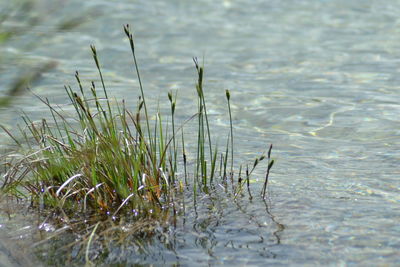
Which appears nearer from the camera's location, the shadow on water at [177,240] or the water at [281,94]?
the shadow on water at [177,240]

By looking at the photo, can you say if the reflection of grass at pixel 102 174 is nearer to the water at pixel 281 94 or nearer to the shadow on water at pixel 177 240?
the shadow on water at pixel 177 240

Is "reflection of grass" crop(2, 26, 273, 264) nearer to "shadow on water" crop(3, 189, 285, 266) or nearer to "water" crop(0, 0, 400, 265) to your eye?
"shadow on water" crop(3, 189, 285, 266)

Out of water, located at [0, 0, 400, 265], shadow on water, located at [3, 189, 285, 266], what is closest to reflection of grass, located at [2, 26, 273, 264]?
shadow on water, located at [3, 189, 285, 266]

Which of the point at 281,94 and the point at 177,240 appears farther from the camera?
the point at 281,94

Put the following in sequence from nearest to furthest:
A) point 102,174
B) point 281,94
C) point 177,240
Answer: point 177,240, point 102,174, point 281,94

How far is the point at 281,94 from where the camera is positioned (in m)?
5.76

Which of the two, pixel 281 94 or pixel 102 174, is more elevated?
pixel 102 174

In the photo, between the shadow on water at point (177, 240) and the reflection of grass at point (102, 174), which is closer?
the shadow on water at point (177, 240)

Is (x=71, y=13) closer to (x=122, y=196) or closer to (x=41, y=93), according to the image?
(x=41, y=93)

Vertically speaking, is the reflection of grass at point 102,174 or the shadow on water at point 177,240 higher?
the reflection of grass at point 102,174

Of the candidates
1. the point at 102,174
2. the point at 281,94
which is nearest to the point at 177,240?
the point at 102,174

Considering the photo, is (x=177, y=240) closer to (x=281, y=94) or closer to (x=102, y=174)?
(x=102, y=174)

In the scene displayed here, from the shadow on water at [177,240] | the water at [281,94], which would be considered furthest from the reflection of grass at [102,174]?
the water at [281,94]

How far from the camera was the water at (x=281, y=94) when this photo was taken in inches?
122
